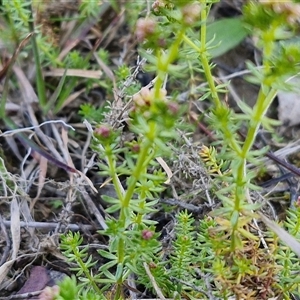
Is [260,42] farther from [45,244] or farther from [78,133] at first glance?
[78,133]

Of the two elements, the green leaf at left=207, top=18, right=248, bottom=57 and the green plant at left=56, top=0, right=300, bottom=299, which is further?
the green leaf at left=207, top=18, right=248, bottom=57

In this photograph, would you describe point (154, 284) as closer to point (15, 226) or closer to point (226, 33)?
point (15, 226)

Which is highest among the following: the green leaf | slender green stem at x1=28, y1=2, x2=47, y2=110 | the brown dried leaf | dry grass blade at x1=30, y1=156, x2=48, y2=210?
slender green stem at x1=28, y1=2, x2=47, y2=110

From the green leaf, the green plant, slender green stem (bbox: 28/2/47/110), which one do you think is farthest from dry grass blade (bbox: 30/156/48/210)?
the green leaf

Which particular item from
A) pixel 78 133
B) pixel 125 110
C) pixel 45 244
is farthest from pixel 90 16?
pixel 45 244

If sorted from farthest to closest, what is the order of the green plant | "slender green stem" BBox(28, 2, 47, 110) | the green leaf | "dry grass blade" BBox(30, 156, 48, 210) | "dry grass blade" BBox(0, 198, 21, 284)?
the green leaf
"slender green stem" BBox(28, 2, 47, 110)
"dry grass blade" BBox(30, 156, 48, 210)
"dry grass blade" BBox(0, 198, 21, 284)
the green plant

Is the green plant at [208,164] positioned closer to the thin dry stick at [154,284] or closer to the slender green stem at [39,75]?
the thin dry stick at [154,284]

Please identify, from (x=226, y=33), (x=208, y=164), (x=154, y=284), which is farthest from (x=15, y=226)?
(x=226, y=33)

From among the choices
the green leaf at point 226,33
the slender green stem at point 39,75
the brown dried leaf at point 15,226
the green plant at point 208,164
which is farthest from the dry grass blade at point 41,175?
the green leaf at point 226,33

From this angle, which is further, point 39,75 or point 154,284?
point 39,75

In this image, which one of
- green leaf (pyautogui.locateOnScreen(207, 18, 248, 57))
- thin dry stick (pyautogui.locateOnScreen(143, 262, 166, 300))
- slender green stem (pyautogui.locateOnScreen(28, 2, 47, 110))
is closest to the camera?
thin dry stick (pyautogui.locateOnScreen(143, 262, 166, 300))

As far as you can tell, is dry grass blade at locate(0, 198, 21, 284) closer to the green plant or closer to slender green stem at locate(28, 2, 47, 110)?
the green plant

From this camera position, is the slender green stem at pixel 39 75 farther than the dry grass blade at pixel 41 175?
Yes
